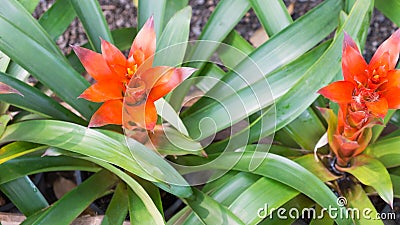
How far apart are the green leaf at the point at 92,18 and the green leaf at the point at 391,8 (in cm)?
66

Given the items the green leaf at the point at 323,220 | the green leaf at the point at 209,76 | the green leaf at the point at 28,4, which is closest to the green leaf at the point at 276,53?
the green leaf at the point at 209,76

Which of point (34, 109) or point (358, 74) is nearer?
point (358, 74)

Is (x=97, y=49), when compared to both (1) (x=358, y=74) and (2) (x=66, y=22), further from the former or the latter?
(1) (x=358, y=74)

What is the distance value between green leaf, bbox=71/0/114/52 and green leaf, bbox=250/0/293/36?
1.16 ft

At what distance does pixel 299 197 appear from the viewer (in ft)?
3.66

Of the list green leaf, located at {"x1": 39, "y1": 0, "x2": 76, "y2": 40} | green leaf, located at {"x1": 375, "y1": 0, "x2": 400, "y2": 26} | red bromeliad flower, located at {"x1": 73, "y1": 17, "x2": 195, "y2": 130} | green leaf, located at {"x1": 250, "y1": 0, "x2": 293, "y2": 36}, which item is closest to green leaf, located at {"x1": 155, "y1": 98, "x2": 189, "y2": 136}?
red bromeliad flower, located at {"x1": 73, "y1": 17, "x2": 195, "y2": 130}

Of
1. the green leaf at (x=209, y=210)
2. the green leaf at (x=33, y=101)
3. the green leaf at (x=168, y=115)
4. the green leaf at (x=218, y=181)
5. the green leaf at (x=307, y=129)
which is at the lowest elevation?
the green leaf at (x=209, y=210)

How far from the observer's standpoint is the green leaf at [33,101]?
995 millimetres

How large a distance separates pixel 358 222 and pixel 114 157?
54 cm

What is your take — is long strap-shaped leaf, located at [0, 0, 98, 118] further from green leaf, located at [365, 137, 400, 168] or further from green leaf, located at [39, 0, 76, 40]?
green leaf, located at [365, 137, 400, 168]

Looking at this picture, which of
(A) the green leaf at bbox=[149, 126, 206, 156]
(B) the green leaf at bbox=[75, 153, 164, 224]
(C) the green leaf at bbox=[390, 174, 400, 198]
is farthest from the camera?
(C) the green leaf at bbox=[390, 174, 400, 198]

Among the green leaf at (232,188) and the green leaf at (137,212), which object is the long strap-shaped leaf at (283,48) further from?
the green leaf at (137,212)

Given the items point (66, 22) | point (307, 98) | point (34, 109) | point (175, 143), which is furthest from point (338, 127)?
point (66, 22)

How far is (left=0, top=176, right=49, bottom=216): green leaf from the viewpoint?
116 cm
